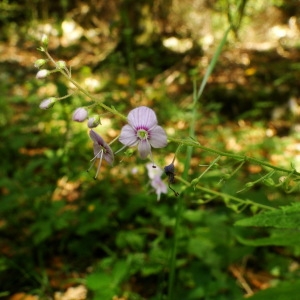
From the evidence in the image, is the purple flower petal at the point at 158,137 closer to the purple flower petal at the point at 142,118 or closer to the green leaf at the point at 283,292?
the purple flower petal at the point at 142,118

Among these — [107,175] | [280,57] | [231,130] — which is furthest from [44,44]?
[280,57]

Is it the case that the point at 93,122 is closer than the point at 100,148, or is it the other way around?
the point at 93,122

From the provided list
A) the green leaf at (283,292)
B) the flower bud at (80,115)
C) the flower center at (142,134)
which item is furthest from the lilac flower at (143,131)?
the green leaf at (283,292)

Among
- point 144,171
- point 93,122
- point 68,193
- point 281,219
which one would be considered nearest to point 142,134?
point 93,122

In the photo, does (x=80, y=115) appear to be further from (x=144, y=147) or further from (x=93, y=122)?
(x=144, y=147)

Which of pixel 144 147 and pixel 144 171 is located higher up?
pixel 144 171

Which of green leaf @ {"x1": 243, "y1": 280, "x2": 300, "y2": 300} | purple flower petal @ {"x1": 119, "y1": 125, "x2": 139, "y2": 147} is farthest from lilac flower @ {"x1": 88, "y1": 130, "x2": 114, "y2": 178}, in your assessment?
green leaf @ {"x1": 243, "y1": 280, "x2": 300, "y2": 300}

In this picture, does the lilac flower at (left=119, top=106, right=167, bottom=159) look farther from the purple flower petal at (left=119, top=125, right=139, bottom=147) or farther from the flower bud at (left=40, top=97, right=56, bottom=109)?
the flower bud at (left=40, top=97, right=56, bottom=109)
